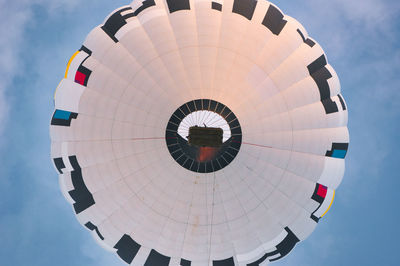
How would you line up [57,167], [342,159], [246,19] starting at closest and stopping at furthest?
[246,19] < [57,167] < [342,159]

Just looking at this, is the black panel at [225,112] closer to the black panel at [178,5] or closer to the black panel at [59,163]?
the black panel at [178,5]

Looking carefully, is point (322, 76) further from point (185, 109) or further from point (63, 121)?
point (63, 121)

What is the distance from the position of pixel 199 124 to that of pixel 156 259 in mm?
4670

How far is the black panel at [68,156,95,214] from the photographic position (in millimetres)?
9562

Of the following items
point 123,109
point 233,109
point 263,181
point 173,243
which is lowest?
point 173,243

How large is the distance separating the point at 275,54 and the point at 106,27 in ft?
16.9

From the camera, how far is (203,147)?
9883 millimetres

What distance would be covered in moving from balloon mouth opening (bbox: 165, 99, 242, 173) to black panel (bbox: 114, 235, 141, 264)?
2983 mm

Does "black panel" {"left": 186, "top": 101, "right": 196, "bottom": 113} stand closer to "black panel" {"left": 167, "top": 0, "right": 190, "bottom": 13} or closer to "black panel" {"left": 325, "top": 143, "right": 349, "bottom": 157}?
"black panel" {"left": 167, "top": 0, "right": 190, "bottom": 13}

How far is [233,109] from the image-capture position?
984 centimetres

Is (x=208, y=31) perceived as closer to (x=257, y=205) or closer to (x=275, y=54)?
(x=275, y=54)

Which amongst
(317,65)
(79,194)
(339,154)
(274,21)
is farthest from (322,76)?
(79,194)

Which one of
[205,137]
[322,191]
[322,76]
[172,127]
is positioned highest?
[322,76]

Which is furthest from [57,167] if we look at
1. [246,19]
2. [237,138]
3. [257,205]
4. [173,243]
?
[246,19]
